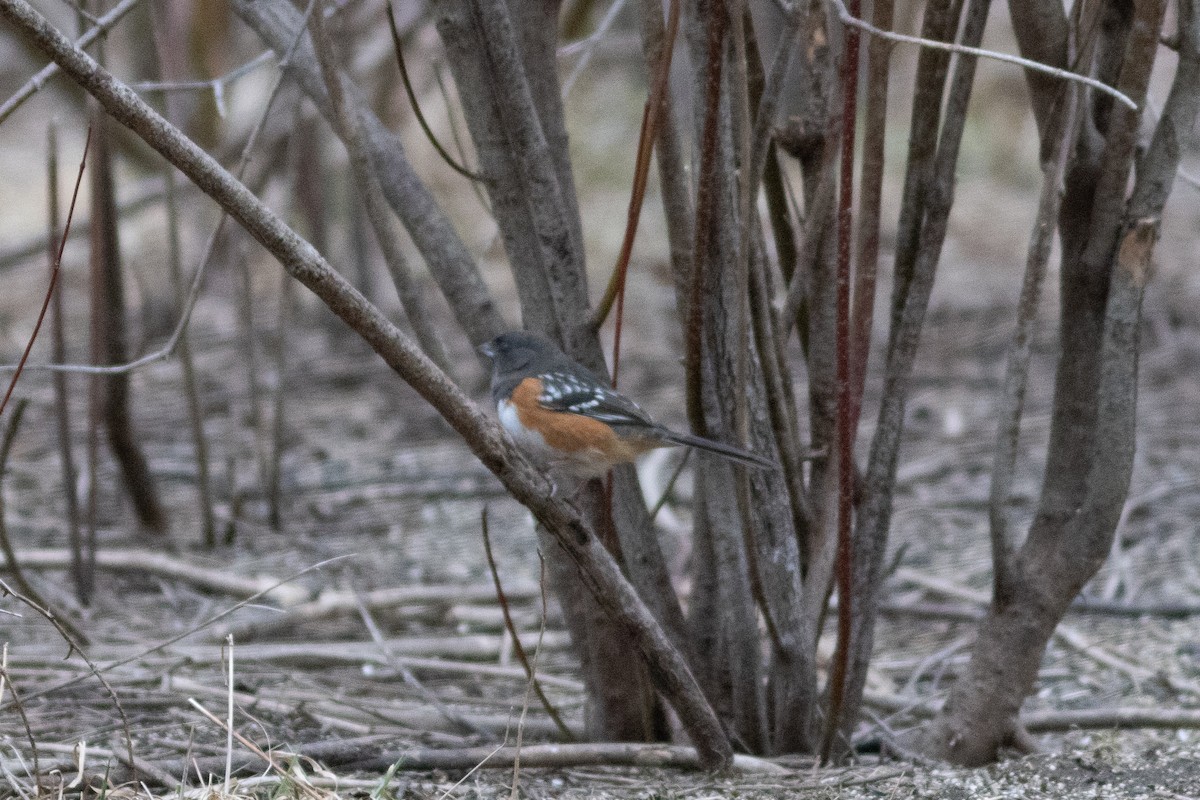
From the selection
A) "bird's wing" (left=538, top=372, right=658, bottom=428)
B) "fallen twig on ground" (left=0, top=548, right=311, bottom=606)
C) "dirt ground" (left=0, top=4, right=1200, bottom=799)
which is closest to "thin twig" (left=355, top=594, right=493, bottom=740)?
"dirt ground" (left=0, top=4, right=1200, bottom=799)

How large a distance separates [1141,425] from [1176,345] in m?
0.99

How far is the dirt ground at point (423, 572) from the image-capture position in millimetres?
2658

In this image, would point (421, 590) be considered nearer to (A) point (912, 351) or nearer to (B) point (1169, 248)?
(A) point (912, 351)

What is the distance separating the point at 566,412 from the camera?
3078 mm

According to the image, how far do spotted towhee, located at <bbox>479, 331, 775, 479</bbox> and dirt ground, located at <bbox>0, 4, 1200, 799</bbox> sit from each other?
0.25m

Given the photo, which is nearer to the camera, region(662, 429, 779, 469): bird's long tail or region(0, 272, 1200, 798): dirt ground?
region(662, 429, 779, 469): bird's long tail

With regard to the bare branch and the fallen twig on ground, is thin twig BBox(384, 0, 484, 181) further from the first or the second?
the fallen twig on ground

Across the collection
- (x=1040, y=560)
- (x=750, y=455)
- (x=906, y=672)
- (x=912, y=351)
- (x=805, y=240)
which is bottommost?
(x=906, y=672)

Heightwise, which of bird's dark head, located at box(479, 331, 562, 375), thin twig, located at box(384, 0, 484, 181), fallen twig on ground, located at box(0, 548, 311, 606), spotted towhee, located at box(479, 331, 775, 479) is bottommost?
fallen twig on ground, located at box(0, 548, 311, 606)

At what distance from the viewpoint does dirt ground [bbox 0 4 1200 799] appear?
2.66 meters

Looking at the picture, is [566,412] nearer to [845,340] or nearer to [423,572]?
[845,340]

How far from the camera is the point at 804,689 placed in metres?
2.74

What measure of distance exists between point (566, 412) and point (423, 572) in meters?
1.74

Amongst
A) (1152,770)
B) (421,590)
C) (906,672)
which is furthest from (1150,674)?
(421,590)
